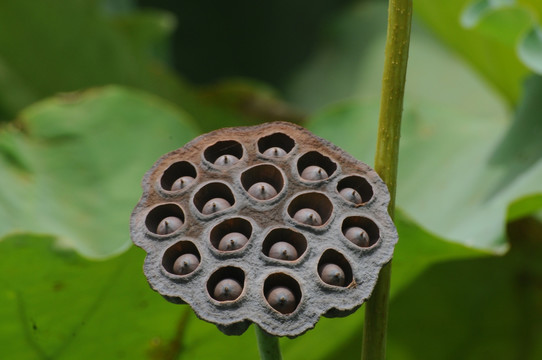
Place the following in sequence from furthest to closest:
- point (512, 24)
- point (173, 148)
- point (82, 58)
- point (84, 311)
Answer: point (82, 58) < point (173, 148) < point (512, 24) < point (84, 311)

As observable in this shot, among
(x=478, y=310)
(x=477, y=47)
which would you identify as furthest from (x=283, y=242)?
(x=477, y=47)

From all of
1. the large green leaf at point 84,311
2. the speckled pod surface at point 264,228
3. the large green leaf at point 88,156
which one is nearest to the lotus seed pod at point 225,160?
the speckled pod surface at point 264,228

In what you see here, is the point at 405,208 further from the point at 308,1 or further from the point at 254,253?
the point at 308,1

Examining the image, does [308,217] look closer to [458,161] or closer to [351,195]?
[351,195]

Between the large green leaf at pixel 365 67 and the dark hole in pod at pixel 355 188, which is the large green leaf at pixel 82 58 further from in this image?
the dark hole in pod at pixel 355 188

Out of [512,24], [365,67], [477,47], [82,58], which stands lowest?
[365,67]

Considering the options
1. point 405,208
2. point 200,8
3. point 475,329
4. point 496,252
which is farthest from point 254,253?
point 200,8
